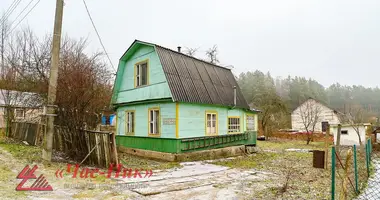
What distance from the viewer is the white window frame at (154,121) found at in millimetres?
12250

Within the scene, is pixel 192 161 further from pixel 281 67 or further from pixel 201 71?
pixel 281 67

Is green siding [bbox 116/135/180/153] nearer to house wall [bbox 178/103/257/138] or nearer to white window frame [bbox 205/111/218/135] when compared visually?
house wall [bbox 178/103/257/138]

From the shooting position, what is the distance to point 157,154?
11.9 metres

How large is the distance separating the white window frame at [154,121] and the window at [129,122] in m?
1.67

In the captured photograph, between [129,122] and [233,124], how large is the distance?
6.37 meters

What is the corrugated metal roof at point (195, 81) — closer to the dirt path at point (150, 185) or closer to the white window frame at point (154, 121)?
the white window frame at point (154, 121)

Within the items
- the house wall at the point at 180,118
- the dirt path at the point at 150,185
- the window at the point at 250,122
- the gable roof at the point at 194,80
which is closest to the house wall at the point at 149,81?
the gable roof at the point at 194,80

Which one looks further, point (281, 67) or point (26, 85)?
point (281, 67)

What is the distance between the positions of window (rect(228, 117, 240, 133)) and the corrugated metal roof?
0.92 meters

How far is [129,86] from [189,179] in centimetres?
820

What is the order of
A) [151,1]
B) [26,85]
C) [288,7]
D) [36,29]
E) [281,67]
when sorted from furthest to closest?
1. [281,67]
2. [36,29]
3. [26,85]
4. [288,7]
5. [151,1]

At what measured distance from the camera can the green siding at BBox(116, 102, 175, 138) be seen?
38.0 ft

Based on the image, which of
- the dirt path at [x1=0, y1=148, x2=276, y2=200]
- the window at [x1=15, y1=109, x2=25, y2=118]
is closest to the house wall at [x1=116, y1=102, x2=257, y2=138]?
the dirt path at [x1=0, y1=148, x2=276, y2=200]

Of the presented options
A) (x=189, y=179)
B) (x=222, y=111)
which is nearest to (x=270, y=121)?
(x=222, y=111)
